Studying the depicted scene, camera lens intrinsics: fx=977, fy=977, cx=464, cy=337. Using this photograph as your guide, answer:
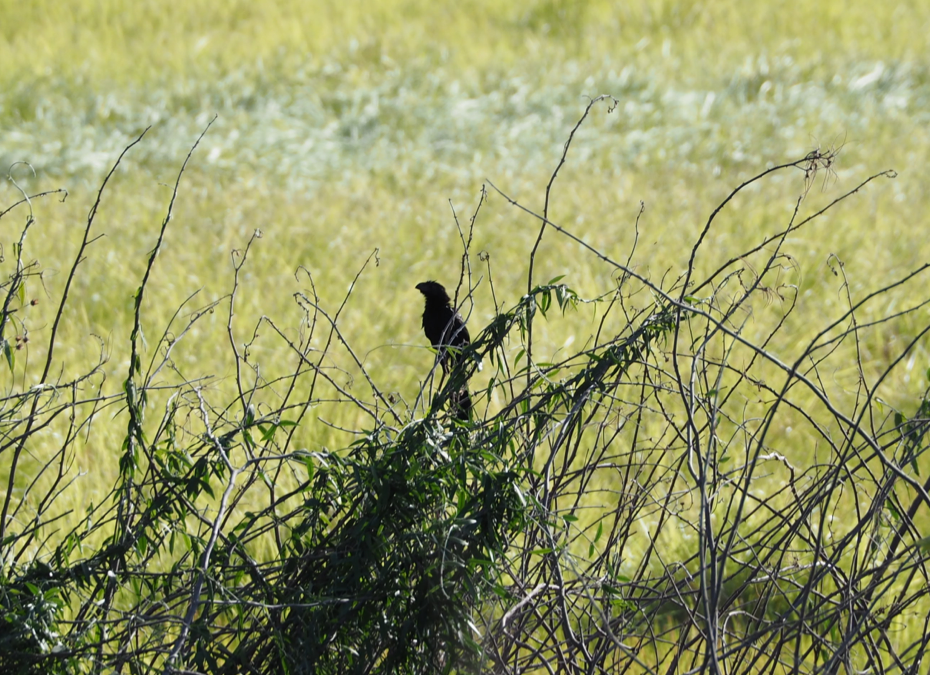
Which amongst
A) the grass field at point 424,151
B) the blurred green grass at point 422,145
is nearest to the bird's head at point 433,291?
the grass field at point 424,151

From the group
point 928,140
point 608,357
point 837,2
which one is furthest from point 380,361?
point 837,2

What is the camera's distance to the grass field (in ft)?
16.0

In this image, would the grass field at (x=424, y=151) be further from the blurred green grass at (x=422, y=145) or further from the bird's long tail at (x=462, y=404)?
the bird's long tail at (x=462, y=404)

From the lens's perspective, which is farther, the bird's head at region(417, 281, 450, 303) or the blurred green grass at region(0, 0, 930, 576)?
the blurred green grass at region(0, 0, 930, 576)

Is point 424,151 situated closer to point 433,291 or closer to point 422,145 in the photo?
point 422,145

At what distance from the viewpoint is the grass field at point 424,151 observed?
4879 mm

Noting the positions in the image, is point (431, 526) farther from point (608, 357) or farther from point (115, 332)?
point (115, 332)

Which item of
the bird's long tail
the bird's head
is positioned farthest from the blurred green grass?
the bird's long tail

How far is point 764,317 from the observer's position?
16.0 ft

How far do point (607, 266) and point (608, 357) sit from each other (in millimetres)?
3770

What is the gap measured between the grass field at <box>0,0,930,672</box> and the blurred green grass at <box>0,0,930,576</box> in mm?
25

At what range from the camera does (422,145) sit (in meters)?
7.63

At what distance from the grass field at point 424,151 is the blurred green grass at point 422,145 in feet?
0.08

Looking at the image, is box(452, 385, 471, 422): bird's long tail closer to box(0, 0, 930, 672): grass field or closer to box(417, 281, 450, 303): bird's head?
box(417, 281, 450, 303): bird's head
